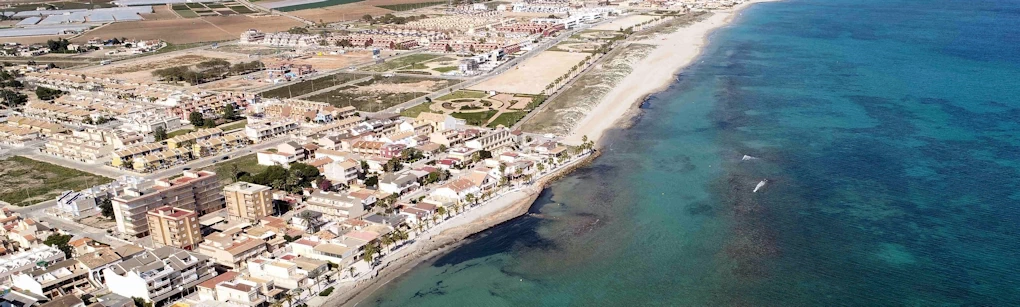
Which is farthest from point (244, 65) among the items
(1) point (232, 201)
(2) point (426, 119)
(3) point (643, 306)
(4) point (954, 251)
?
(4) point (954, 251)

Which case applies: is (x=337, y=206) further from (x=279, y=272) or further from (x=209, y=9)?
(x=209, y=9)

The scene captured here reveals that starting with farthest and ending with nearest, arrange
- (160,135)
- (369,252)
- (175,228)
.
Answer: (160,135) < (175,228) < (369,252)

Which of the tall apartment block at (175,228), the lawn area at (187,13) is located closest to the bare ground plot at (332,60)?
the tall apartment block at (175,228)

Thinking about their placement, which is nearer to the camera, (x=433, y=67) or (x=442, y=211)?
(x=442, y=211)

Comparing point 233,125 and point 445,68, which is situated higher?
point 445,68

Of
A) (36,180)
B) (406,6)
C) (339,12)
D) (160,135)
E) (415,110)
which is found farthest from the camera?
(406,6)

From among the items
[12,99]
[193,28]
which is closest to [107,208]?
[12,99]

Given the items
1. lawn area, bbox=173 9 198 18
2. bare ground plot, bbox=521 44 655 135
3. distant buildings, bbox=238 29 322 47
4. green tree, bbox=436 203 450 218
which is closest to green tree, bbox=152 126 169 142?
bare ground plot, bbox=521 44 655 135
